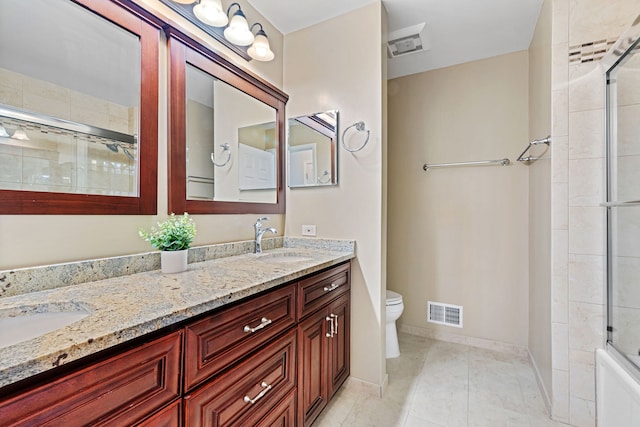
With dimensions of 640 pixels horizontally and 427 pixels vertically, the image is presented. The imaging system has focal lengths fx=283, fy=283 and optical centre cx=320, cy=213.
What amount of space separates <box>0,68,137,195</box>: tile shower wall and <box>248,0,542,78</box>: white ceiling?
1.27 m

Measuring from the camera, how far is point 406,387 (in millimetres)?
1843

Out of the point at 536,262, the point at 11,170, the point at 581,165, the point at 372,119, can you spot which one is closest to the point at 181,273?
the point at 11,170

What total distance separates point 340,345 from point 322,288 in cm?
46

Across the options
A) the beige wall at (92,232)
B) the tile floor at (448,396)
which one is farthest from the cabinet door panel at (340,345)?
the beige wall at (92,232)

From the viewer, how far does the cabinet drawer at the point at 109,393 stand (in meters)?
0.53

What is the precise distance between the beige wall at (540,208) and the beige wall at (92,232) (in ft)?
6.20

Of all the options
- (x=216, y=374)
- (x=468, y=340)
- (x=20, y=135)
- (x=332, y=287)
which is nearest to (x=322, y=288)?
(x=332, y=287)

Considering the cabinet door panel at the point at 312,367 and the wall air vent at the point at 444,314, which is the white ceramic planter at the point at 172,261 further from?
the wall air vent at the point at 444,314

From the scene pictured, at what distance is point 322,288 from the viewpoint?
1.50 m

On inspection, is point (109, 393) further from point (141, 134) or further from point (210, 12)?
point (210, 12)

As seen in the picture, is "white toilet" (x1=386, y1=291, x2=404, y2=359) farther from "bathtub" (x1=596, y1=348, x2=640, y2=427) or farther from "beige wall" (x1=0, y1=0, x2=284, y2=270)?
"beige wall" (x1=0, y1=0, x2=284, y2=270)

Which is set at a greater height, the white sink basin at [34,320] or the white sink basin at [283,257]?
the white sink basin at [283,257]

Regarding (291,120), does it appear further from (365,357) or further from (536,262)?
(536,262)

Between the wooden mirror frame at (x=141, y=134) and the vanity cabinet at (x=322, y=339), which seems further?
the vanity cabinet at (x=322, y=339)
